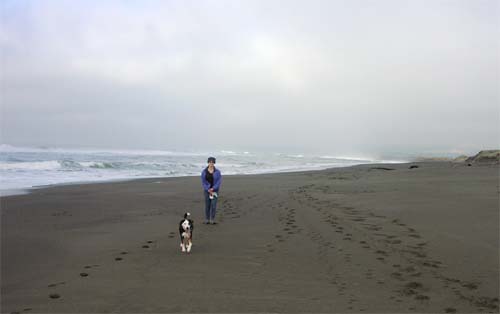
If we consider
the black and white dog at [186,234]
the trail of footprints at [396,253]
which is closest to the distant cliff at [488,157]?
the trail of footprints at [396,253]

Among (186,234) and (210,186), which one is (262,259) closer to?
(186,234)

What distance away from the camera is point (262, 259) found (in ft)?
20.3

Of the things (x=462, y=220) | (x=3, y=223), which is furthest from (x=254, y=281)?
(x=3, y=223)

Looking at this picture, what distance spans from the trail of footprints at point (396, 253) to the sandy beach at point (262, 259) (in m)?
0.02

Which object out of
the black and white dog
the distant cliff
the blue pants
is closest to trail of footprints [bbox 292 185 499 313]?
the black and white dog

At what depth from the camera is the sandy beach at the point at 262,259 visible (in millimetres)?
4402

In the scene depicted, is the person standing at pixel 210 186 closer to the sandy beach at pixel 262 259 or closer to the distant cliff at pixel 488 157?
the sandy beach at pixel 262 259

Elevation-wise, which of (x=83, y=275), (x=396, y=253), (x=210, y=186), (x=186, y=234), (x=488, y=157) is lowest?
(x=83, y=275)

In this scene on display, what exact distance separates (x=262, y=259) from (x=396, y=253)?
7.35 ft

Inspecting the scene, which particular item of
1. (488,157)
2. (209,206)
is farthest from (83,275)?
(488,157)

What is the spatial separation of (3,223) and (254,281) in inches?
286

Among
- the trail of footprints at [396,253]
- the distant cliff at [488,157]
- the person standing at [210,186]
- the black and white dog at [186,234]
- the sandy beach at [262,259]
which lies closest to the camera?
the sandy beach at [262,259]

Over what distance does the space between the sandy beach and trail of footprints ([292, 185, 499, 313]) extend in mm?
22

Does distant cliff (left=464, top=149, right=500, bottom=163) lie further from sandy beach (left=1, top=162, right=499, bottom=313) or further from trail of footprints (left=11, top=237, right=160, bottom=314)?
trail of footprints (left=11, top=237, right=160, bottom=314)
